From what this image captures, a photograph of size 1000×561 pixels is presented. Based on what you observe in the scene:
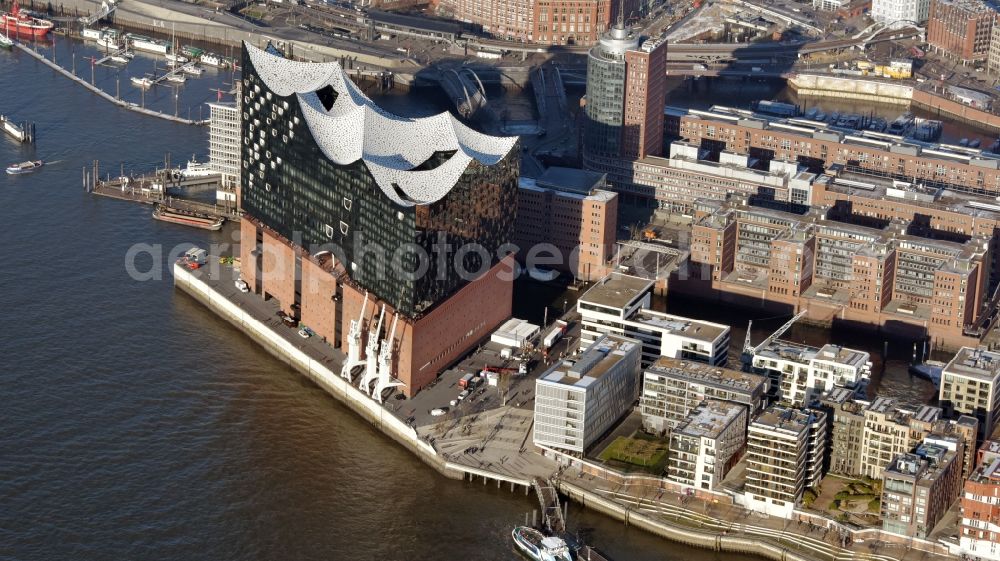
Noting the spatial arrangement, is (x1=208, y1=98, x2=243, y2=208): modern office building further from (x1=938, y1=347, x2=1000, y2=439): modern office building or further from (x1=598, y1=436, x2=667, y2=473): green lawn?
(x1=938, y1=347, x2=1000, y2=439): modern office building

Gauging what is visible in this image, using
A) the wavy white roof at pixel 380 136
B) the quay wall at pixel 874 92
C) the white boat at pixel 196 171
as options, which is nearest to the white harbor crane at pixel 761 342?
the wavy white roof at pixel 380 136

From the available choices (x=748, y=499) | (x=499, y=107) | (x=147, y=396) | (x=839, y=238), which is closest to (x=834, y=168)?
(x=839, y=238)

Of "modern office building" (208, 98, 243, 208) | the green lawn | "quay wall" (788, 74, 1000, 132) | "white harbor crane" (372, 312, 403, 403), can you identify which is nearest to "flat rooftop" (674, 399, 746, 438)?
the green lawn

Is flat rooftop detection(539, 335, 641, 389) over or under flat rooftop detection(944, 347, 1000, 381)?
under

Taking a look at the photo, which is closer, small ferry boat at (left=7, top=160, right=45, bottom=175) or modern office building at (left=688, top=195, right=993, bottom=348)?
modern office building at (left=688, top=195, right=993, bottom=348)

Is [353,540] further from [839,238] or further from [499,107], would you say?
[499,107]

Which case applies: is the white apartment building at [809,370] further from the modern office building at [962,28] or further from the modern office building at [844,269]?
the modern office building at [962,28]
